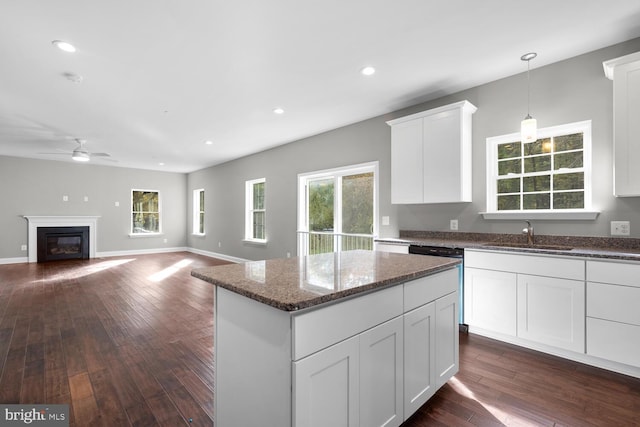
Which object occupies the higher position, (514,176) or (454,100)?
(454,100)

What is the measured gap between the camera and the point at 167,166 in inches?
339

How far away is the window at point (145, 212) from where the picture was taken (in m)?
9.02

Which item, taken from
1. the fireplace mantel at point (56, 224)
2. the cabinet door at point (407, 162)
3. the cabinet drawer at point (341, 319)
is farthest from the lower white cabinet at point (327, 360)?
the fireplace mantel at point (56, 224)

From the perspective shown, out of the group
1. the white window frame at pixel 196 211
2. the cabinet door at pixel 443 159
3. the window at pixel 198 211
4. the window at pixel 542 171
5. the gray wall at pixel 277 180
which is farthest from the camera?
the white window frame at pixel 196 211

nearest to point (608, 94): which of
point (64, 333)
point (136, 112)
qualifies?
point (136, 112)

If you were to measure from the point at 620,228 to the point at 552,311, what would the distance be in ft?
3.13

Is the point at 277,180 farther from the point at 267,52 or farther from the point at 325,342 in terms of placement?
the point at 325,342

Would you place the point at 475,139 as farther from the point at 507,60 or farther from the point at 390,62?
the point at 390,62

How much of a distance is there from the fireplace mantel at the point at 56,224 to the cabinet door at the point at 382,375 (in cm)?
926

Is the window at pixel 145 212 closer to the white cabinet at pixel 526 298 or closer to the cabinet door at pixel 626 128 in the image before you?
the white cabinet at pixel 526 298

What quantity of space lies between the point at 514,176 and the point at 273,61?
9.09 ft

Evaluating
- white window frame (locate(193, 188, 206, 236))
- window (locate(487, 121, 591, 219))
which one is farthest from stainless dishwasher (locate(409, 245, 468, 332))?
white window frame (locate(193, 188, 206, 236))

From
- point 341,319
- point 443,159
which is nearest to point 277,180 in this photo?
point 443,159

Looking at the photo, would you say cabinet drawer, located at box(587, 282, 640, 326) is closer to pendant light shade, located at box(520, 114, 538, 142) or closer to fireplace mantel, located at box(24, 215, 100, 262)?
pendant light shade, located at box(520, 114, 538, 142)
